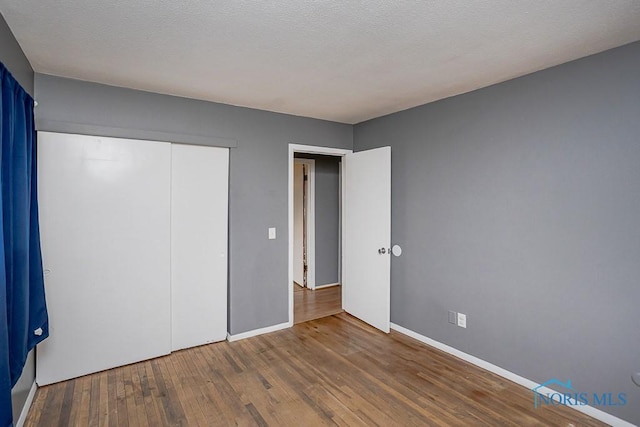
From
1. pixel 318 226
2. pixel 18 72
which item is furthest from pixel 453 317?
pixel 18 72

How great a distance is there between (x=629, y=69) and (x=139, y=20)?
2.98 meters

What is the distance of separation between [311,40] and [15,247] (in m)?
2.17

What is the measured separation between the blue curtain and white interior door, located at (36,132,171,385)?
31cm

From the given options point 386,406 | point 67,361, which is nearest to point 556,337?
point 386,406

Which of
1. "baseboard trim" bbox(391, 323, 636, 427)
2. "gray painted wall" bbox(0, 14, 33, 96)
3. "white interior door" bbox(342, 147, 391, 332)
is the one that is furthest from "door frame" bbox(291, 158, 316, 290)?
"gray painted wall" bbox(0, 14, 33, 96)

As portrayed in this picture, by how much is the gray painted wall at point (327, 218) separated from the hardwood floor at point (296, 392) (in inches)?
88.2

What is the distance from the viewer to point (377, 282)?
147 inches

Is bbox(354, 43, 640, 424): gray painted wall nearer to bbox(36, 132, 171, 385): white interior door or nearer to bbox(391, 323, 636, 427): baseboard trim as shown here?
bbox(391, 323, 636, 427): baseboard trim

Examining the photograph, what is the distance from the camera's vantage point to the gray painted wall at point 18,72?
1813 millimetres

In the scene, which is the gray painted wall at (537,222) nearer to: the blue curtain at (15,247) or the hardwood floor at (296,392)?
the hardwood floor at (296,392)

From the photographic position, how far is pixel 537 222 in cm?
249

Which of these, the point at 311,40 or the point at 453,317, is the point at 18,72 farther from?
the point at 453,317

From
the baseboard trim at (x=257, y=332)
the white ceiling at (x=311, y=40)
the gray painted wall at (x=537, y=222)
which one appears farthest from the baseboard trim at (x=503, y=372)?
the white ceiling at (x=311, y=40)

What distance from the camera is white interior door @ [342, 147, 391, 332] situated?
11.8 feet
